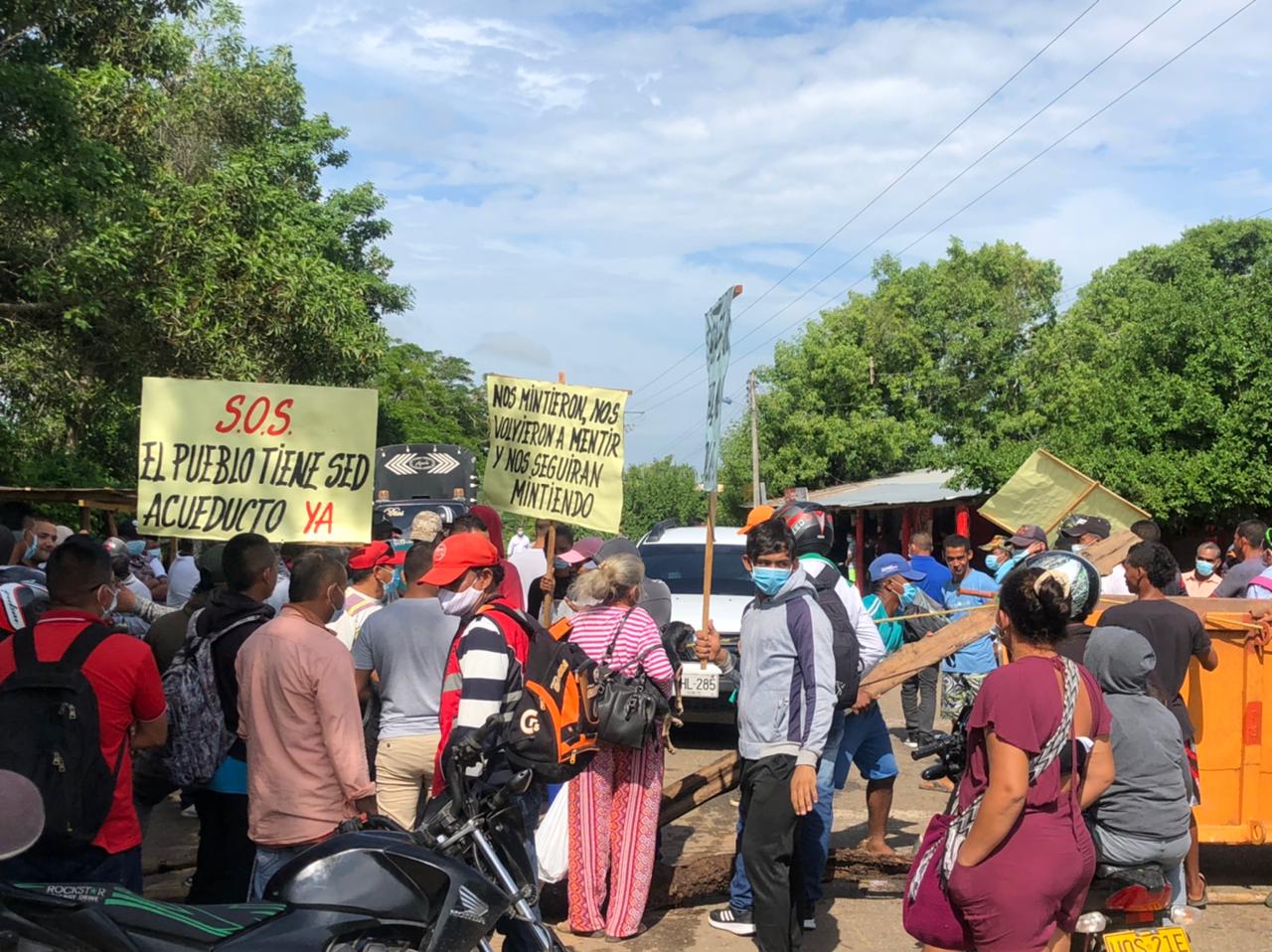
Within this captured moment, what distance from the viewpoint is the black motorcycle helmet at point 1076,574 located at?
3.86 m

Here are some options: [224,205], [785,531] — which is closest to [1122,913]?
[785,531]

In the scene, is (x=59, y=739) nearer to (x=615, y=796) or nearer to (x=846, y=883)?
(x=615, y=796)

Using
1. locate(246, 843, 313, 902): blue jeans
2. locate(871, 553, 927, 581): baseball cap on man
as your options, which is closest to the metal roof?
locate(871, 553, 927, 581): baseball cap on man

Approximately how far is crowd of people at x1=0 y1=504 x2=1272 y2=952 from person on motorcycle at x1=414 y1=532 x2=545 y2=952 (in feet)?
0.04

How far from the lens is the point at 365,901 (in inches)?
132

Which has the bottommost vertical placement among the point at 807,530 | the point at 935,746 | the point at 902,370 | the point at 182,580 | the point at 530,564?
the point at 935,746

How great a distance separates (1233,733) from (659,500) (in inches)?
3269

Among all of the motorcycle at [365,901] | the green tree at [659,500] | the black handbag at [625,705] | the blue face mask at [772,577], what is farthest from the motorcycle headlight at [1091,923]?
the green tree at [659,500]

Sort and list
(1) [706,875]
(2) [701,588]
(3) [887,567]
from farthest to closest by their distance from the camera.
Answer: (2) [701,588] → (3) [887,567] → (1) [706,875]

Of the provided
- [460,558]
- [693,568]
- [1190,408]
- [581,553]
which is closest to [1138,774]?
[460,558]

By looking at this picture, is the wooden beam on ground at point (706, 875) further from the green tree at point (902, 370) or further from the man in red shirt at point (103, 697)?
the green tree at point (902, 370)

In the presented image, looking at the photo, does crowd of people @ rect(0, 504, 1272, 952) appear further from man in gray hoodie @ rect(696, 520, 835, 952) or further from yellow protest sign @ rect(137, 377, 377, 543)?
yellow protest sign @ rect(137, 377, 377, 543)

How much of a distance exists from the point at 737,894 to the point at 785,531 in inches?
77.2

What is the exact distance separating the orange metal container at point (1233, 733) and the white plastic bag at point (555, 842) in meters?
3.40
